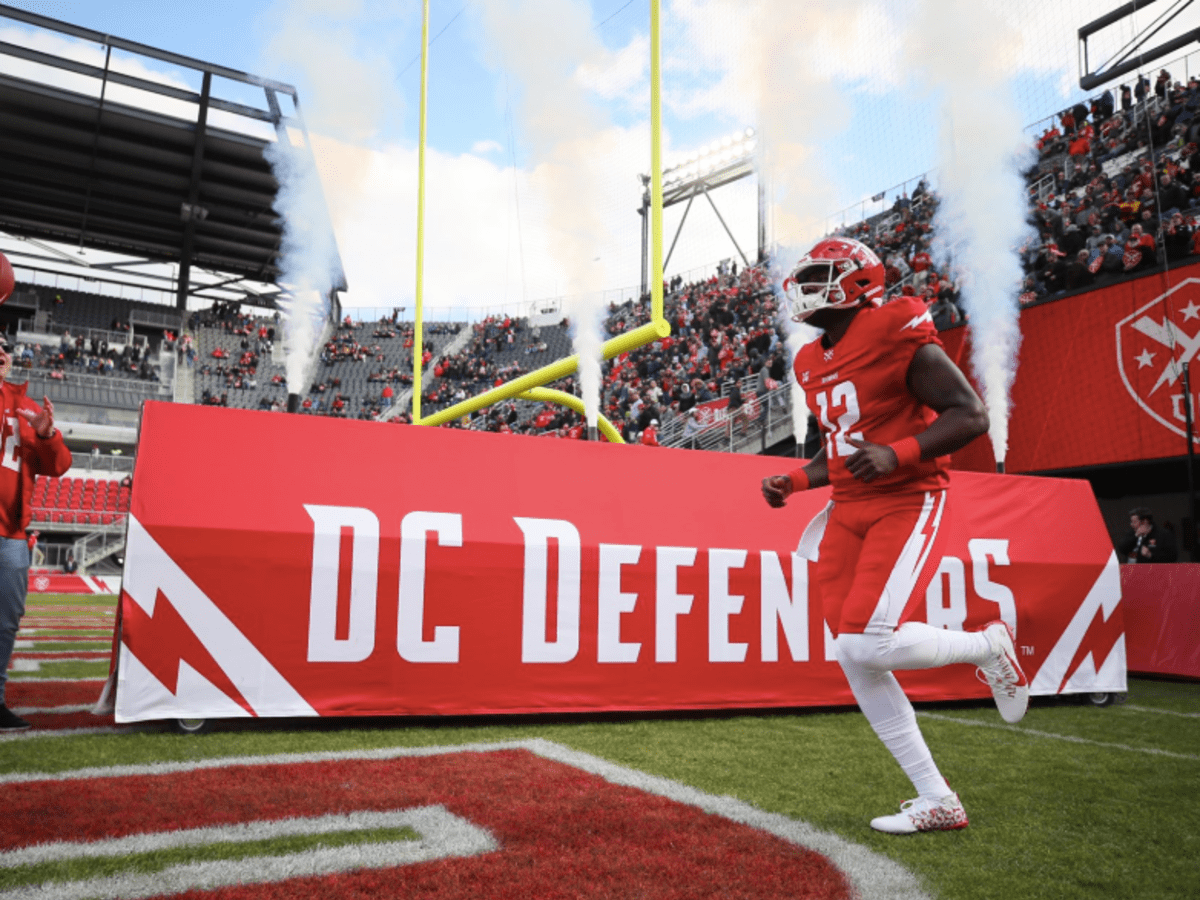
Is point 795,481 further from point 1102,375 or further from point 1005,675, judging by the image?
point 1102,375

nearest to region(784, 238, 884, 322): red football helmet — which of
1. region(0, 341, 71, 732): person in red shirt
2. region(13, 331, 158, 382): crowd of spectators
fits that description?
region(0, 341, 71, 732): person in red shirt

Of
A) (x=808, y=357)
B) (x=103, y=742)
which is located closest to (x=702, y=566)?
(x=808, y=357)

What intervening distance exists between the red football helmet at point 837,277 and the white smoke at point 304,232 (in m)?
18.4

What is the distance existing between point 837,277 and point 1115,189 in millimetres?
10780

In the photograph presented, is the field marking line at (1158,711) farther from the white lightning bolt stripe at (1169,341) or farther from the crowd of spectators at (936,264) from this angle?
the crowd of spectators at (936,264)

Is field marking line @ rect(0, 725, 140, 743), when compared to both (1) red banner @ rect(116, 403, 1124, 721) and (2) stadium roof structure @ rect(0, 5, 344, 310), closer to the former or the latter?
(1) red banner @ rect(116, 403, 1124, 721)

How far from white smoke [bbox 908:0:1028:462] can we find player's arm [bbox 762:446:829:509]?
21.8 ft

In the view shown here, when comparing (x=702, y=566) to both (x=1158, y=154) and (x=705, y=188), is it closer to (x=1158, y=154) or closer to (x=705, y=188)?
(x=1158, y=154)

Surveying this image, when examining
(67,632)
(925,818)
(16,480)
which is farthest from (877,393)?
(67,632)

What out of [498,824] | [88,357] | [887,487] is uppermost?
[88,357]

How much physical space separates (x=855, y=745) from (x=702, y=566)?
1081mm

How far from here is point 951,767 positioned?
297 centimetres

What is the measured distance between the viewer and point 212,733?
327 cm

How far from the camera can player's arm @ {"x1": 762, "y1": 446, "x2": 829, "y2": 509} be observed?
8.41ft
